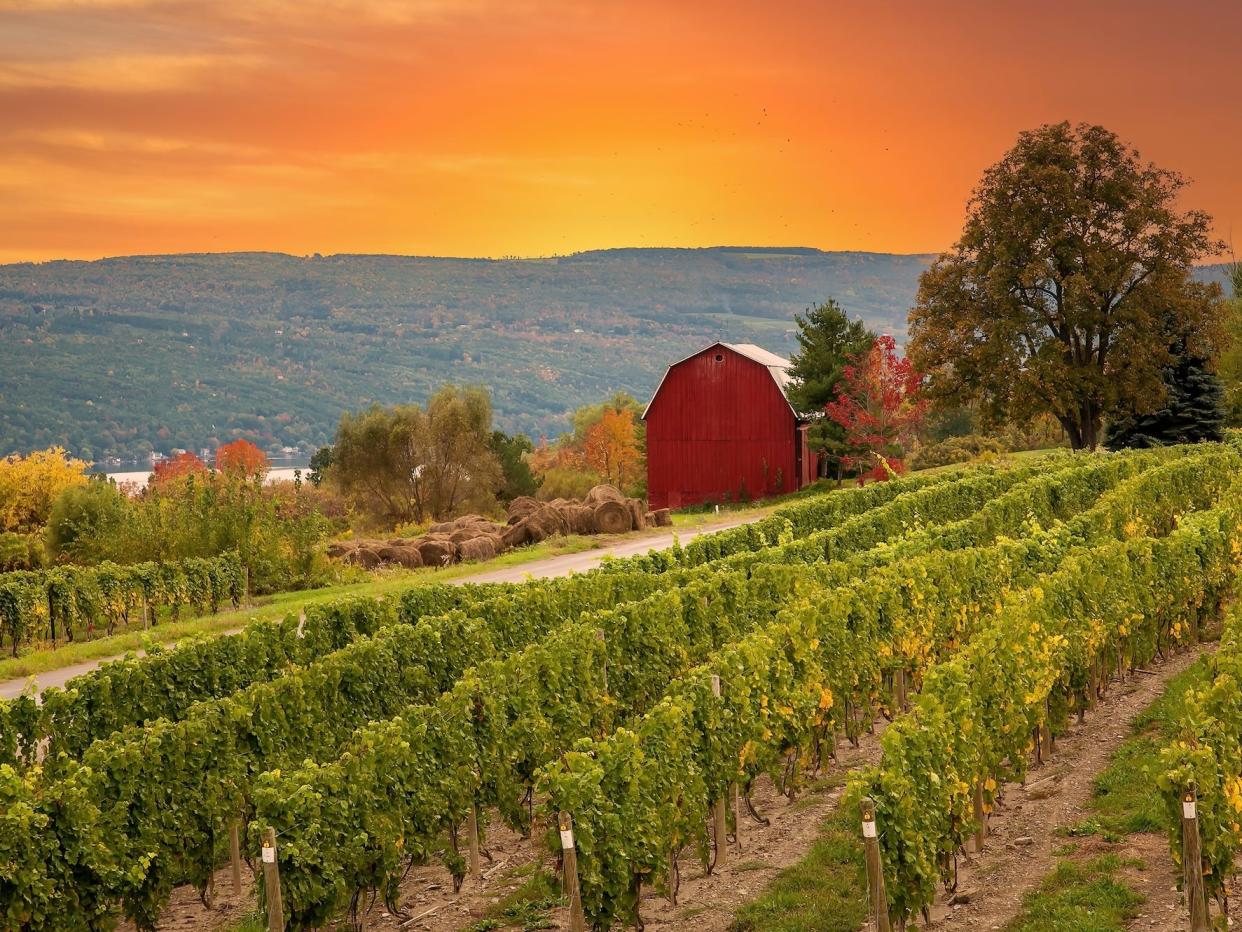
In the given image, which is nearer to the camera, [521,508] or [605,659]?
[605,659]

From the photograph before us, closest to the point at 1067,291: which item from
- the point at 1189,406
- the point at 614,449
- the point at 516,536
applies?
the point at 1189,406

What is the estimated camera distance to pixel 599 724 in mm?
15250

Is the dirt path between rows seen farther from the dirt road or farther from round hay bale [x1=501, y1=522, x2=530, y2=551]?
round hay bale [x1=501, y1=522, x2=530, y2=551]

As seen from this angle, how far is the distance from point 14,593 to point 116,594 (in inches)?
83.7

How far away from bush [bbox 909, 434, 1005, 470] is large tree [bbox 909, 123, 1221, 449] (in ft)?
61.2

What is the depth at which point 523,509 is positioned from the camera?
47.9 metres

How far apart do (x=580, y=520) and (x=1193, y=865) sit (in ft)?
117

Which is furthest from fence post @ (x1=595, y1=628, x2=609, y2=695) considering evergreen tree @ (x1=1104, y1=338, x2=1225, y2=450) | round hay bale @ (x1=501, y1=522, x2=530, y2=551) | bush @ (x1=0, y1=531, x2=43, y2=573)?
evergreen tree @ (x1=1104, y1=338, x2=1225, y2=450)

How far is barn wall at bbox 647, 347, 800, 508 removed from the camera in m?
56.3

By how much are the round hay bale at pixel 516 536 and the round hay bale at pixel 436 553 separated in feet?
11.3

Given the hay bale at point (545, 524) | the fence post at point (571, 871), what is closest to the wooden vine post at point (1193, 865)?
the fence post at point (571, 871)

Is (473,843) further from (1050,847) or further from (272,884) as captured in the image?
(1050,847)

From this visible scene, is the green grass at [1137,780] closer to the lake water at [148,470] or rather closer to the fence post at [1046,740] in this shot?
the fence post at [1046,740]

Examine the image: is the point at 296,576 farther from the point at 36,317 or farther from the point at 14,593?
the point at 36,317
